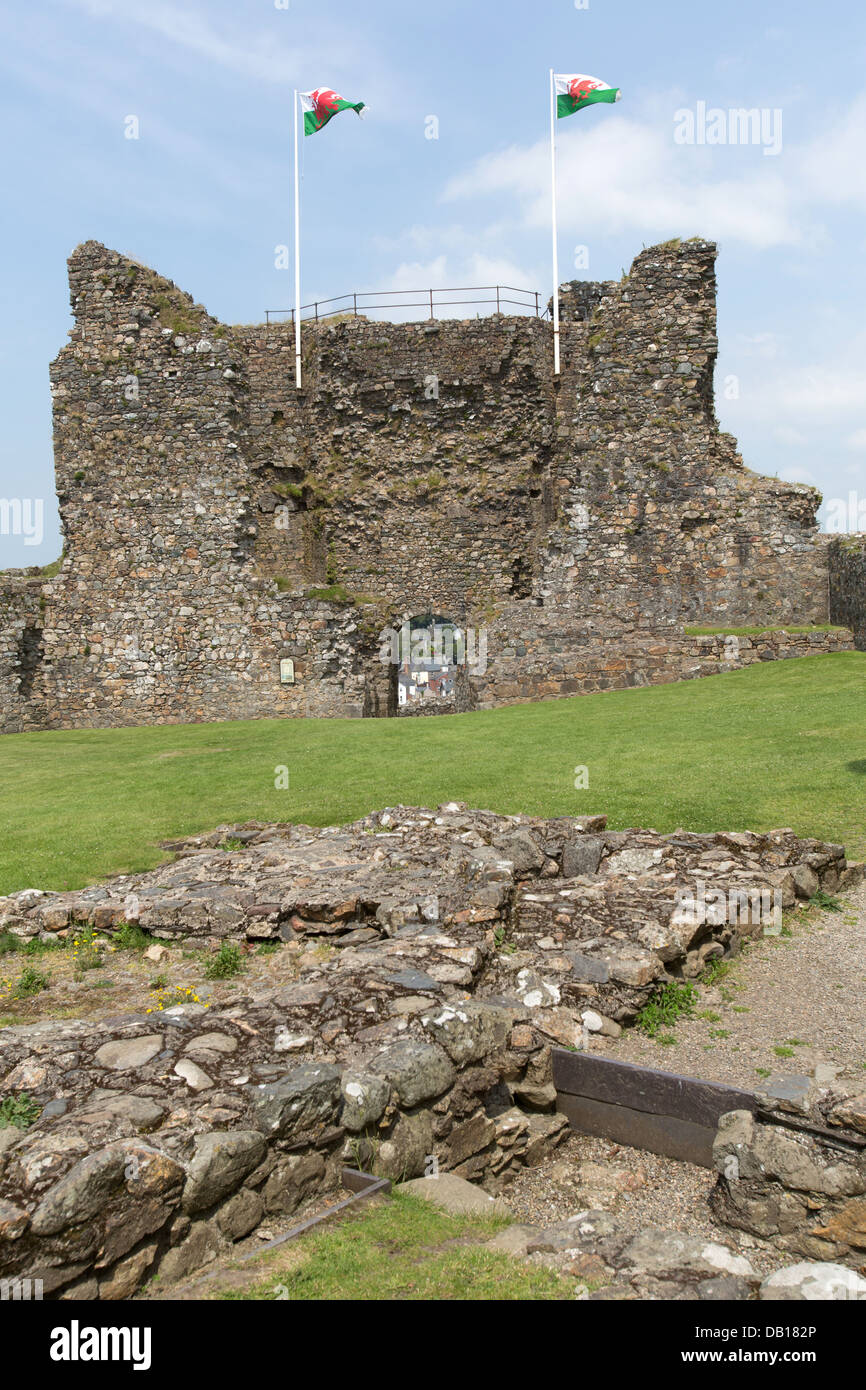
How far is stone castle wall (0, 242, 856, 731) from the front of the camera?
25.1 metres

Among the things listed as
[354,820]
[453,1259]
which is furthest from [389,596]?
[453,1259]

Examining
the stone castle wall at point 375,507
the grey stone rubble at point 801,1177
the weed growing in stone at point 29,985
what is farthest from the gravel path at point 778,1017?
the stone castle wall at point 375,507

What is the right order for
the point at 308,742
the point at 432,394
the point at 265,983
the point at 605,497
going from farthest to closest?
the point at 432,394
the point at 605,497
the point at 308,742
the point at 265,983

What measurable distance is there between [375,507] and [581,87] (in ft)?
44.5

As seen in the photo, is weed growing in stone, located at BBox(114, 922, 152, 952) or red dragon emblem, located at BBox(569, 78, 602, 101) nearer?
weed growing in stone, located at BBox(114, 922, 152, 952)

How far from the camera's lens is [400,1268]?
4.55 meters

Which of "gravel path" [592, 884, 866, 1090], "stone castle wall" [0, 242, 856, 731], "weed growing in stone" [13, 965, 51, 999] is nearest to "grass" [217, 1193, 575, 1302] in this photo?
"gravel path" [592, 884, 866, 1090]

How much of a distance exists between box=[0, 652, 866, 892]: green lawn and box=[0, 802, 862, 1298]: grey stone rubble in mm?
1140

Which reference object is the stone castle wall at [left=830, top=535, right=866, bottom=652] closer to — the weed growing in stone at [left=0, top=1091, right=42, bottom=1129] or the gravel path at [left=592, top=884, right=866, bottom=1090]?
the gravel path at [left=592, top=884, right=866, bottom=1090]

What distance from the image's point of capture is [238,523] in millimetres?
26391

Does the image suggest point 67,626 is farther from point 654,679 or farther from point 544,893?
point 544,893

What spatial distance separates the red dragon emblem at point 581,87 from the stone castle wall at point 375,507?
5684 millimetres

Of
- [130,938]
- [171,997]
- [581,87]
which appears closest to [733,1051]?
[171,997]
